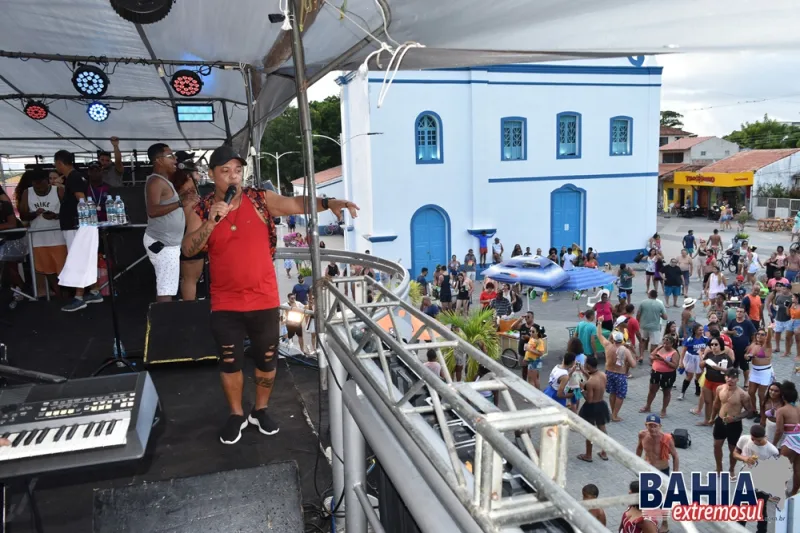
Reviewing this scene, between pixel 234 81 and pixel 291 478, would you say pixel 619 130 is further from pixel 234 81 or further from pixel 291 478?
pixel 291 478

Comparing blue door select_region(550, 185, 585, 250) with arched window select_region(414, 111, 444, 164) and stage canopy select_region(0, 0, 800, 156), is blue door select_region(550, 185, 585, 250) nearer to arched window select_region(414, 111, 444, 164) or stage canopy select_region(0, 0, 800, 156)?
arched window select_region(414, 111, 444, 164)

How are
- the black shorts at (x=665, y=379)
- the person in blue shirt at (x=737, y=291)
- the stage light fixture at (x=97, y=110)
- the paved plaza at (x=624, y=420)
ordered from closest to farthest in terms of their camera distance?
1. the paved plaza at (x=624, y=420)
2. the stage light fixture at (x=97, y=110)
3. the black shorts at (x=665, y=379)
4. the person in blue shirt at (x=737, y=291)

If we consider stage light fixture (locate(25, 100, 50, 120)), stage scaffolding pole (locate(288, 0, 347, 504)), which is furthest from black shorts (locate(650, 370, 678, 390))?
stage light fixture (locate(25, 100, 50, 120))

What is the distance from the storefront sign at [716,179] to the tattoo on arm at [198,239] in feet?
145

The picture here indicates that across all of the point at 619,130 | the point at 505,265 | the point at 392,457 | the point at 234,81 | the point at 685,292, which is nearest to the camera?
the point at 392,457

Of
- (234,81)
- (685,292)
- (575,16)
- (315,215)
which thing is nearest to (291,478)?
(315,215)

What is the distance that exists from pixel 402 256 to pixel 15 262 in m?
15.8

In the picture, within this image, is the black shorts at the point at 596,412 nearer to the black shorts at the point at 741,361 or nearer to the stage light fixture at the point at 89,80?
the black shorts at the point at 741,361

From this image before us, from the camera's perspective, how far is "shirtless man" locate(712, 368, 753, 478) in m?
8.18

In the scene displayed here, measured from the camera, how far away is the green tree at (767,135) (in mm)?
60372

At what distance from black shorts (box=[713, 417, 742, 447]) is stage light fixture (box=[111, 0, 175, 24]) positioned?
8.40 meters

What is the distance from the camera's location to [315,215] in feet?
14.3

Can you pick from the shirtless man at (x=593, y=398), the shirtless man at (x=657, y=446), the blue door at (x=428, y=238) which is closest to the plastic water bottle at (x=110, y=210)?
the shirtless man at (x=593, y=398)

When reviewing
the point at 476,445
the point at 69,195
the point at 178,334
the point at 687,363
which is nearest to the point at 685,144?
the point at 687,363
